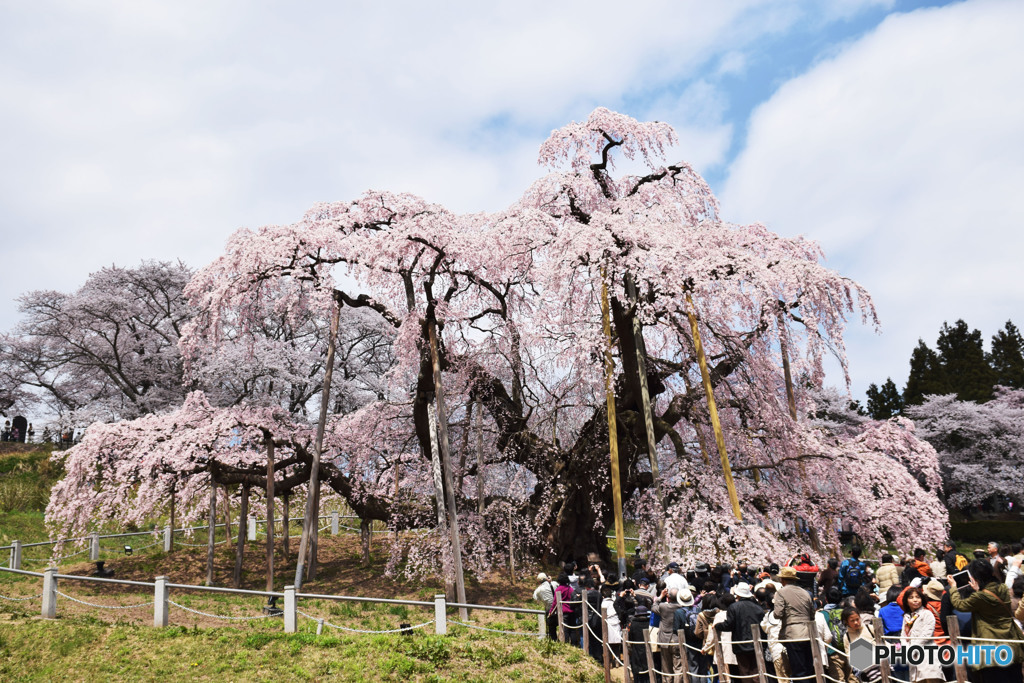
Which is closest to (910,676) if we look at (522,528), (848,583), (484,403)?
(848,583)

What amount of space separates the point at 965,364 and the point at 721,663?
139 ft

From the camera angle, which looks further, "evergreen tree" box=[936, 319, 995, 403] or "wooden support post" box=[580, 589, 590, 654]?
"evergreen tree" box=[936, 319, 995, 403]

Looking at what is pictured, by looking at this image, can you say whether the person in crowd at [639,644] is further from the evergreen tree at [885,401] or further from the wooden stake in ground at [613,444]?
the evergreen tree at [885,401]

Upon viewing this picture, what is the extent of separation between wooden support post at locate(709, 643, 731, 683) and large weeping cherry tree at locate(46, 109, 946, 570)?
20.9 ft

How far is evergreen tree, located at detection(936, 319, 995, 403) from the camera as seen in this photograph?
131 feet

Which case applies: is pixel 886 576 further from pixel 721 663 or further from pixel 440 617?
pixel 440 617

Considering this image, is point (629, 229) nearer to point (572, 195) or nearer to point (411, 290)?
point (572, 195)

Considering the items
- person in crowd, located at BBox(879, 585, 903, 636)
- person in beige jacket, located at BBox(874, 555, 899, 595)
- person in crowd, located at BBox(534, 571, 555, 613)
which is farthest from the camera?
person in crowd, located at BBox(534, 571, 555, 613)

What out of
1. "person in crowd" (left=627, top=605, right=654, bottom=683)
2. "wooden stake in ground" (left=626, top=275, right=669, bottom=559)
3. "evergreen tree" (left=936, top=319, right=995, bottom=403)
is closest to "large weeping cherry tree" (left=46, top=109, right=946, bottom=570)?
"wooden stake in ground" (left=626, top=275, right=669, bottom=559)

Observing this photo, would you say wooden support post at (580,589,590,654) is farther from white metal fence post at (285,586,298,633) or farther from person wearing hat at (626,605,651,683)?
white metal fence post at (285,586,298,633)

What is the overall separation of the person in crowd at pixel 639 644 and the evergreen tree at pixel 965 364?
3798cm

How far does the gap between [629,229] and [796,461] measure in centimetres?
668

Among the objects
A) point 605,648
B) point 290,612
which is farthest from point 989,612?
point 290,612

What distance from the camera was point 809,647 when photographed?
7.88m
